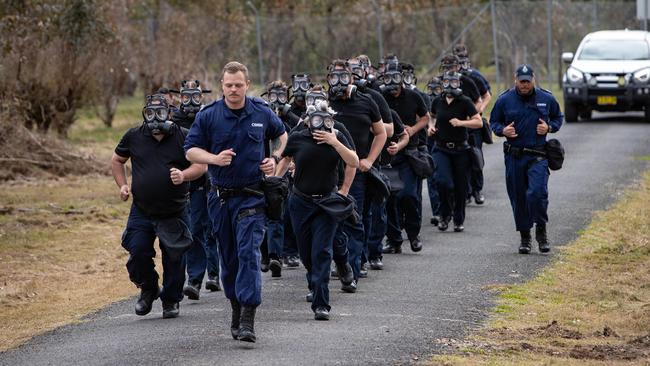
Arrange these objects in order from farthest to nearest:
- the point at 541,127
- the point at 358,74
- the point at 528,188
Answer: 1. the point at 528,188
2. the point at 541,127
3. the point at 358,74

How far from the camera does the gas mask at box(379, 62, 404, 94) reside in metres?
15.3

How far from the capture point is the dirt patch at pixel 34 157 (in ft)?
78.2

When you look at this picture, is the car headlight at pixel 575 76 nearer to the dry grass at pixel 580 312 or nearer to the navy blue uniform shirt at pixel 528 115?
the dry grass at pixel 580 312

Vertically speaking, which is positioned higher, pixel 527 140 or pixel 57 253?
pixel 527 140

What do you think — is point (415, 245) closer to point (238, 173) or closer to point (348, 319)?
point (348, 319)

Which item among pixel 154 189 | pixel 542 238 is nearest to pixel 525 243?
pixel 542 238

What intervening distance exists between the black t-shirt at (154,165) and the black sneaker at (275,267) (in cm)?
264

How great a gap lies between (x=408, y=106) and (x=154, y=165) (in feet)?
15.3

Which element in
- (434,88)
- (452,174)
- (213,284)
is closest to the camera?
(213,284)

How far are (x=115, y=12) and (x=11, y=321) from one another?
68.4 ft

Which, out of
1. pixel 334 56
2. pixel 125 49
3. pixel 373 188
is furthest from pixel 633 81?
pixel 373 188

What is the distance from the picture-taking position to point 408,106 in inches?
612

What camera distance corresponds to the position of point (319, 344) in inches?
406

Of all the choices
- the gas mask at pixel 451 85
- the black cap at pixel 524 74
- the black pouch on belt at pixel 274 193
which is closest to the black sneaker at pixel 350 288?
the black pouch on belt at pixel 274 193
